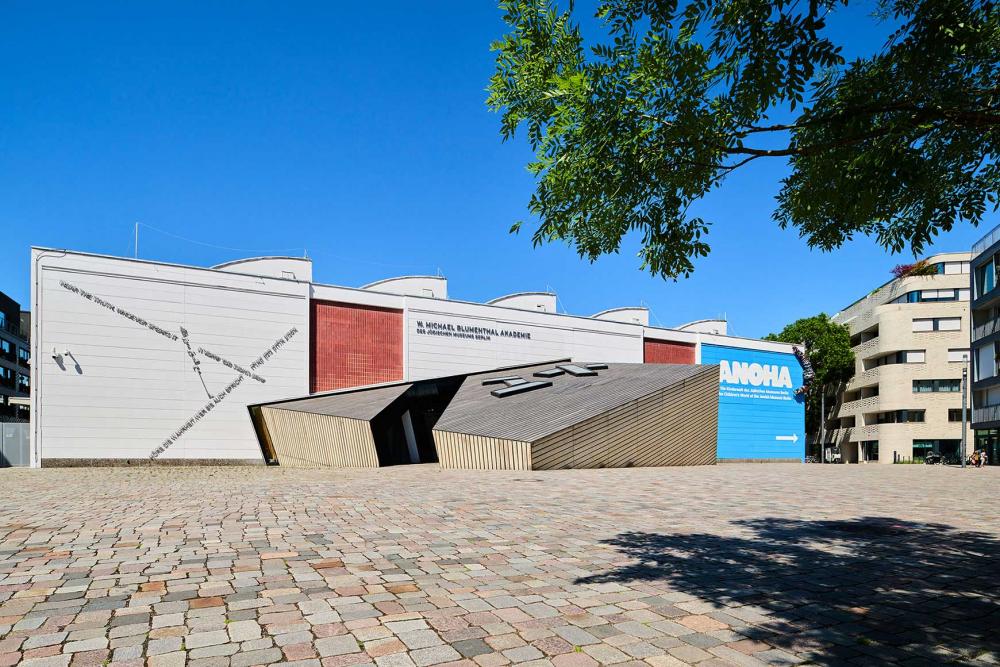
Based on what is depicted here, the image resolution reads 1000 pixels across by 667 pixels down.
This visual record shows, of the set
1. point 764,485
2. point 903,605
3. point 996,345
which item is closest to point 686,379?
point 764,485

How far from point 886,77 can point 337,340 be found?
30535 mm

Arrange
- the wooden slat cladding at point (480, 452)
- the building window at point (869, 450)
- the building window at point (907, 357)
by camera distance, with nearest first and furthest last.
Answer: the wooden slat cladding at point (480, 452) → the building window at point (907, 357) → the building window at point (869, 450)

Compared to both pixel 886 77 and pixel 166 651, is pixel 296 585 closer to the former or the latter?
pixel 166 651

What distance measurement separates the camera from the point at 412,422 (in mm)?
26281

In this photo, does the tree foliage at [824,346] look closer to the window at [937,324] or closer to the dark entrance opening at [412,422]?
the window at [937,324]

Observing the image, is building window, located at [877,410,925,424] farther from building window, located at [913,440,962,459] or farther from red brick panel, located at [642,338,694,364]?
red brick panel, located at [642,338,694,364]

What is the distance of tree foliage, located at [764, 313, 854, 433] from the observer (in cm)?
5697

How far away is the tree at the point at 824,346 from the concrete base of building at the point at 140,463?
45999mm

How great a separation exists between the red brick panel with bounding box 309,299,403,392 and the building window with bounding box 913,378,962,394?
4097cm

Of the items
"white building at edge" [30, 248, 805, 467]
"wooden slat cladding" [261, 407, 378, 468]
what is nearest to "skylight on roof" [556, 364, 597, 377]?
"wooden slat cladding" [261, 407, 378, 468]

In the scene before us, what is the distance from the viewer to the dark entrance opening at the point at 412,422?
2239cm

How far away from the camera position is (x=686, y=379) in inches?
838

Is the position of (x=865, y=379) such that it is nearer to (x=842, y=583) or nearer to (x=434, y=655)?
(x=842, y=583)

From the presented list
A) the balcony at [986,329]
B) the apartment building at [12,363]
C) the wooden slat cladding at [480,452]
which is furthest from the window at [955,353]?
the apartment building at [12,363]
